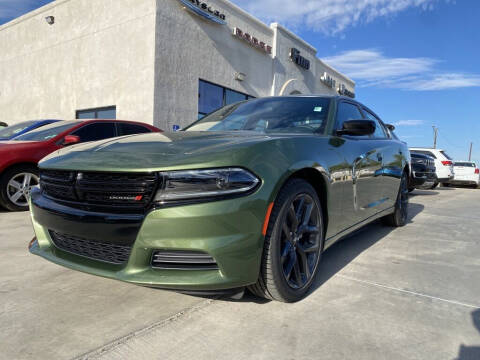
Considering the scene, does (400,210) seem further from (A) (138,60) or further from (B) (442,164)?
(A) (138,60)

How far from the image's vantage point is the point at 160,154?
1786 mm

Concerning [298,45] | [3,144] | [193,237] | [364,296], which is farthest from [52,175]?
[298,45]

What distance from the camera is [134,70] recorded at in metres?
10.7

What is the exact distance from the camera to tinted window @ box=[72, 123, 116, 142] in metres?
5.27

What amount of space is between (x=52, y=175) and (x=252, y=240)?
4.16 ft

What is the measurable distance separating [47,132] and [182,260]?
178 inches

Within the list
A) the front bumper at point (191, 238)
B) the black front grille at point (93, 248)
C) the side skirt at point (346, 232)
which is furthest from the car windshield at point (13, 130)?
the side skirt at point (346, 232)

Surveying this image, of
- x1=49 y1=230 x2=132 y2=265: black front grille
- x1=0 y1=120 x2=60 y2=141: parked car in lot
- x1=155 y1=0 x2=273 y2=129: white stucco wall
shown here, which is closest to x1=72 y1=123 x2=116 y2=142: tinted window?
x1=0 y1=120 x2=60 y2=141: parked car in lot

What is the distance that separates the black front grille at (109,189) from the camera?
1646 millimetres

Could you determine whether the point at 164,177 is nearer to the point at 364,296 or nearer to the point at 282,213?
the point at 282,213

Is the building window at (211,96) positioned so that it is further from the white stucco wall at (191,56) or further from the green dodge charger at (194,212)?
the green dodge charger at (194,212)

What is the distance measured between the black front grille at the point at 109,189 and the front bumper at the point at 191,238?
63 mm

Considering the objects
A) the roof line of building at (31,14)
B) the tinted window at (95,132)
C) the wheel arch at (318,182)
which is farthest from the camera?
the roof line of building at (31,14)

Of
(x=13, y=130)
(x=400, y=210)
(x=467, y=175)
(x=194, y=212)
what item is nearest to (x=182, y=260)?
(x=194, y=212)
